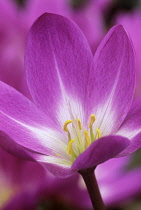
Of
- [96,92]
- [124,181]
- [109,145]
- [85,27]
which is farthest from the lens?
[85,27]

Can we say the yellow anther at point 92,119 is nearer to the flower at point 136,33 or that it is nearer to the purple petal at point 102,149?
the purple petal at point 102,149

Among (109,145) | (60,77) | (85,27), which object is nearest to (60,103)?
(60,77)

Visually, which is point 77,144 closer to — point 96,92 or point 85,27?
point 96,92

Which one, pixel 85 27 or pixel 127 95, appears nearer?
pixel 127 95

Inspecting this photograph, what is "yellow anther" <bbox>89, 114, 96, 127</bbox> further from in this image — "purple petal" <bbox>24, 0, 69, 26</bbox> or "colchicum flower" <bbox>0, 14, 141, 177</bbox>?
"purple petal" <bbox>24, 0, 69, 26</bbox>

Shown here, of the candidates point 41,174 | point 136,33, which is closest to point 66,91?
point 41,174

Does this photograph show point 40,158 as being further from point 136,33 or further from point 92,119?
point 136,33

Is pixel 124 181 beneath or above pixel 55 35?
beneath

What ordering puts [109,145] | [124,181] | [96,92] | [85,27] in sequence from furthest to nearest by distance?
1. [85,27]
2. [124,181]
3. [96,92]
4. [109,145]
